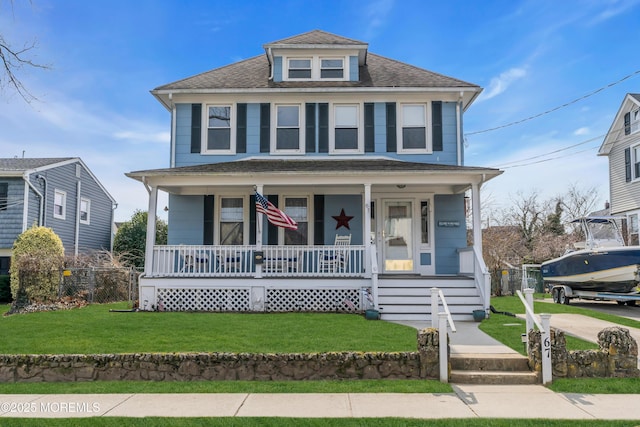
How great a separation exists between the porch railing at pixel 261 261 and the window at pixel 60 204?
35.7 feet

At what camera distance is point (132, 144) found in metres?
22.0

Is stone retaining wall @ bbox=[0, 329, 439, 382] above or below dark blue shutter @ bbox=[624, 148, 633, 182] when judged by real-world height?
below

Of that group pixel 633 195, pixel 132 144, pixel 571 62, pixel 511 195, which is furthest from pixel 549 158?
pixel 132 144

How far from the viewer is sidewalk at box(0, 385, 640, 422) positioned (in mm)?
5219

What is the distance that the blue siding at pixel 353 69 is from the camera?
14.6m

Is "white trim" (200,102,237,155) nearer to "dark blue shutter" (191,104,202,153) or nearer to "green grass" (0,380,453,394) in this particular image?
"dark blue shutter" (191,104,202,153)

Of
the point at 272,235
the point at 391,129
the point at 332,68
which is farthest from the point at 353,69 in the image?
the point at 272,235

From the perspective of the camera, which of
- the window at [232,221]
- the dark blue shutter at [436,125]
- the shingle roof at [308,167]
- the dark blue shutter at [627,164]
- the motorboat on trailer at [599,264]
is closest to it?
the shingle roof at [308,167]

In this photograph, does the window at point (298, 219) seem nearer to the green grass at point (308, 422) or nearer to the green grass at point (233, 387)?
the green grass at point (233, 387)

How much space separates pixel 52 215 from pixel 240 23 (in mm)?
11378

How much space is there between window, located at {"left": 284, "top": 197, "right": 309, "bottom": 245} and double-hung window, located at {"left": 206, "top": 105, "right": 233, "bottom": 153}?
8.02 feet

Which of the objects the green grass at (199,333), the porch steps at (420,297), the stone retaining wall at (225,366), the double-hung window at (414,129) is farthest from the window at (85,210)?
the stone retaining wall at (225,366)

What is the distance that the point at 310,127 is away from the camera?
1418 cm

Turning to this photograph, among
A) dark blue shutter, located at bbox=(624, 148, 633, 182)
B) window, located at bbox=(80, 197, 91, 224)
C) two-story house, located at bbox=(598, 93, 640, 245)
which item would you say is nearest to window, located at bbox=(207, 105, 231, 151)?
window, located at bbox=(80, 197, 91, 224)
